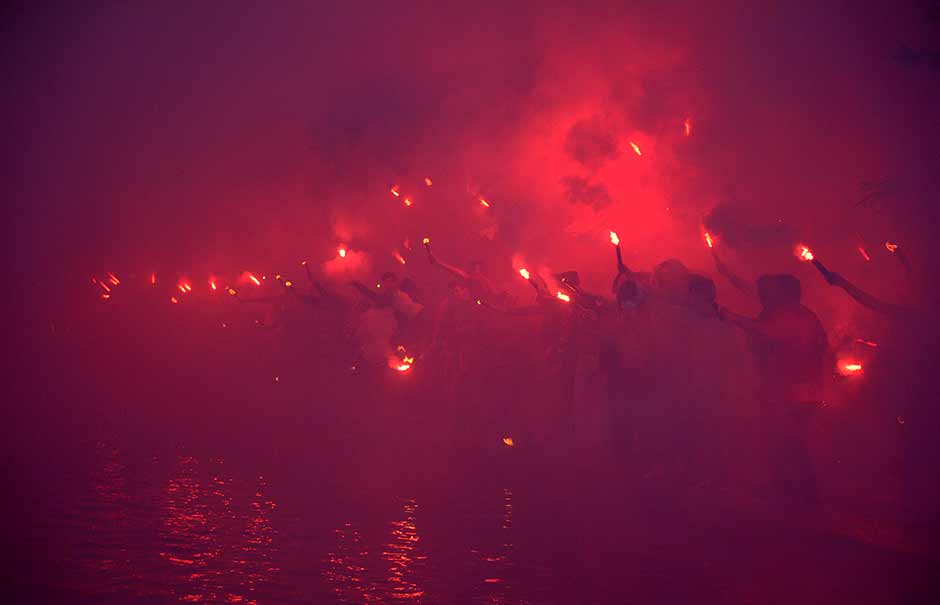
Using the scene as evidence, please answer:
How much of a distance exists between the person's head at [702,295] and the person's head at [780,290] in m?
1.09

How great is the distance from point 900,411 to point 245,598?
25.7ft

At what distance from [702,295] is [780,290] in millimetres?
1295

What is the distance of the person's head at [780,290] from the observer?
6473mm

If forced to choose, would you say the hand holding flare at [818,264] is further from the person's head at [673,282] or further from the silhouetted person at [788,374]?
the person's head at [673,282]

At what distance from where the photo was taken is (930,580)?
3951mm

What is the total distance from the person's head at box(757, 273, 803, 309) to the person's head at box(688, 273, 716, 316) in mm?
1087

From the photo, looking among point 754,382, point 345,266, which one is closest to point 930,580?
point 754,382

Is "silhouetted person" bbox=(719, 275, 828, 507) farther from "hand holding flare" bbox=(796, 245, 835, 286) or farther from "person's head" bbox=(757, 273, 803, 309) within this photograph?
"hand holding flare" bbox=(796, 245, 835, 286)

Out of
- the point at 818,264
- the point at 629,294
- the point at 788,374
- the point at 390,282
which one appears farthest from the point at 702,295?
the point at 390,282

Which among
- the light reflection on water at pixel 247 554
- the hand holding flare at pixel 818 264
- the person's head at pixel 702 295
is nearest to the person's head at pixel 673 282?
the person's head at pixel 702 295

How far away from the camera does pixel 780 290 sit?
6.51 metres

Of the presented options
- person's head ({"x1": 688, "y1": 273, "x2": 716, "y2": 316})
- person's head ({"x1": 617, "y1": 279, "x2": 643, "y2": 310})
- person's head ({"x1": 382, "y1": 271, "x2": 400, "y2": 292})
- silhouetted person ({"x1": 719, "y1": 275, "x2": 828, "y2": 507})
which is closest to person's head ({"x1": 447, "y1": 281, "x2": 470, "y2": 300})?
person's head ({"x1": 382, "y1": 271, "x2": 400, "y2": 292})

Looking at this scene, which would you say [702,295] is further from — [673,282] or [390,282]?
[390,282]

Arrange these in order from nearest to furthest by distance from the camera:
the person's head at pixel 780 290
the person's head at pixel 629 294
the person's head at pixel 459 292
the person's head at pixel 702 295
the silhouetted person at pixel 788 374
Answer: the silhouetted person at pixel 788 374 → the person's head at pixel 780 290 → the person's head at pixel 702 295 → the person's head at pixel 629 294 → the person's head at pixel 459 292
